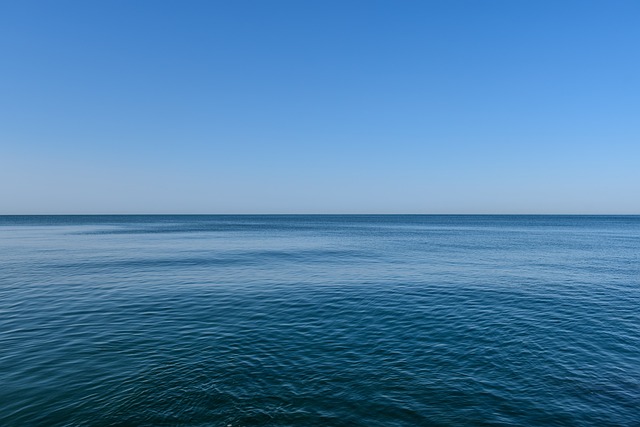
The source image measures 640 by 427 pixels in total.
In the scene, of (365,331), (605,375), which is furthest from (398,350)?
(605,375)

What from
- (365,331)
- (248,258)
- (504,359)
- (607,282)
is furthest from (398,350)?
(248,258)

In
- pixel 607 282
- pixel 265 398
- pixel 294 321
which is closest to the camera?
pixel 265 398

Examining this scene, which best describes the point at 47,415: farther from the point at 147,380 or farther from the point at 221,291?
the point at 221,291

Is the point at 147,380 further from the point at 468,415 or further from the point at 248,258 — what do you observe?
the point at 248,258

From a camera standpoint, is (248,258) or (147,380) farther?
(248,258)

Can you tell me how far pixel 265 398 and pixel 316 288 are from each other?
23117 mm

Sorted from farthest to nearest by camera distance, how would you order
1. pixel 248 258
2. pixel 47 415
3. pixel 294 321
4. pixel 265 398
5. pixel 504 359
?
pixel 248 258 → pixel 294 321 → pixel 504 359 → pixel 265 398 → pixel 47 415

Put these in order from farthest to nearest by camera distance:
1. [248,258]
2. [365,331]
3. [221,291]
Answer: [248,258]
[221,291]
[365,331]

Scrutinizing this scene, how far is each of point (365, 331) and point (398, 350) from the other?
3796mm

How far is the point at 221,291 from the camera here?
37.7 m

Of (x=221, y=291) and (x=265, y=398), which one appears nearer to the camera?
(x=265, y=398)

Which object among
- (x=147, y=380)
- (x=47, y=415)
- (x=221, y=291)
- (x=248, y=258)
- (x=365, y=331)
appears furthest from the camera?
(x=248, y=258)

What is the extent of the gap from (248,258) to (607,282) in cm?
4918

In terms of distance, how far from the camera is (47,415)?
15055 millimetres
